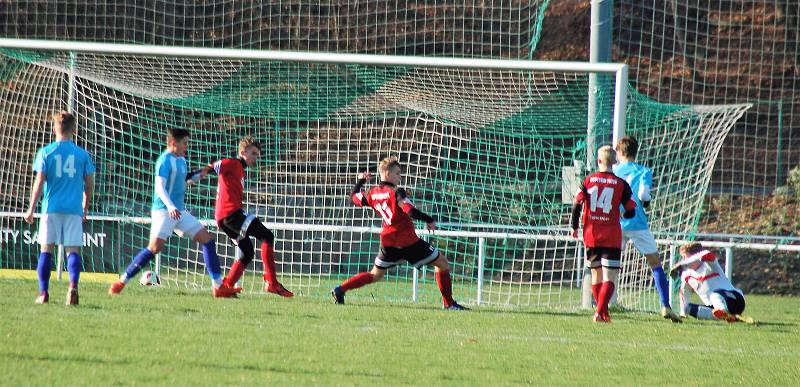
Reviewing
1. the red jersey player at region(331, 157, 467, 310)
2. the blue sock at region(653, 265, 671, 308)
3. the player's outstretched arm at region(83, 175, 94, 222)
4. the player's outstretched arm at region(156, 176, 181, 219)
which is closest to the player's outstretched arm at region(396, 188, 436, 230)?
the red jersey player at region(331, 157, 467, 310)

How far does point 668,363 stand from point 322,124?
1343 cm

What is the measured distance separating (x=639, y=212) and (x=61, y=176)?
16.0 ft

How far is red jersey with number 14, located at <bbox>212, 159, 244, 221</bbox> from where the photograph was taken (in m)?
10.7

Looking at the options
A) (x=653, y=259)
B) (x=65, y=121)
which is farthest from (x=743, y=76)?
(x=65, y=121)

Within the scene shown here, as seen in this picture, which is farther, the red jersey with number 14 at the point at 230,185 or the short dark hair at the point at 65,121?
the red jersey with number 14 at the point at 230,185

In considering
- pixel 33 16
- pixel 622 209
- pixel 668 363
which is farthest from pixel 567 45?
pixel 668 363

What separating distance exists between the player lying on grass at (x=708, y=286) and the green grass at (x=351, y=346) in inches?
9.5

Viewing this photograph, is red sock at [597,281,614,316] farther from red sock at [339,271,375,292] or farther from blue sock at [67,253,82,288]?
blue sock at [67,253,82,288]

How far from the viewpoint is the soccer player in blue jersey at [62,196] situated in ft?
29.9

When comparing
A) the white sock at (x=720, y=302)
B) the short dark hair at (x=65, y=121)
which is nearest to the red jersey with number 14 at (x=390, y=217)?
the short dark hair at (x=65, y=121)

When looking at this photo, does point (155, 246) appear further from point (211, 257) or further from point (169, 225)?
point (211, 257)

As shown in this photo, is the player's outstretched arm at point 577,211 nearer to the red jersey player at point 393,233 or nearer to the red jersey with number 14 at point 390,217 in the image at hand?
the red jersey player at point 393,233

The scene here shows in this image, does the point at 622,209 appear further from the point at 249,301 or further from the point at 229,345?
the point at 229,345

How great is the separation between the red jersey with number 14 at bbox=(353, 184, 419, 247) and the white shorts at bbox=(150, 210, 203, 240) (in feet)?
4.82
